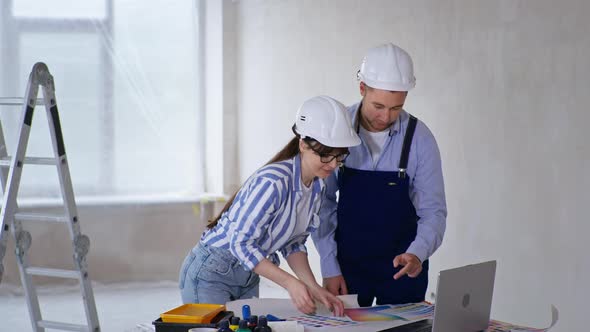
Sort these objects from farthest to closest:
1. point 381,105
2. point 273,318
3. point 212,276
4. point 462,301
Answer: point 381,105
point 212,276
point 273,318
point 462,301

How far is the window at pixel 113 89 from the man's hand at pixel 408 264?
13.0ft

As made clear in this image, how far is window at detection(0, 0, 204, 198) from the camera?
226 inches

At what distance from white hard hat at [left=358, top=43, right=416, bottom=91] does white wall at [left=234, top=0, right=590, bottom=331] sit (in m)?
1.01

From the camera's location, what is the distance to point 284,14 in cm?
558

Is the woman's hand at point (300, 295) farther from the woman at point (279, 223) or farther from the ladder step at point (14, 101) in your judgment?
the ladder step at point (14, 101)

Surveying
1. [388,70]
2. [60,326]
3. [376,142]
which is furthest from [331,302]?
[60,326]

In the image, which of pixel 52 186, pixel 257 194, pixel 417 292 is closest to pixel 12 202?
pixel 257 194

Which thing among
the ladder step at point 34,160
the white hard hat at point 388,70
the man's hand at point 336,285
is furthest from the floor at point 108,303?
the white hard hat at point 388,70

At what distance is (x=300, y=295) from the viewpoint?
2154 mm

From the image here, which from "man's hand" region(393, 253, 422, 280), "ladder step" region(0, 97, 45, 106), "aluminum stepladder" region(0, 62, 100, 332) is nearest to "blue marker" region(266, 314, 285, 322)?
"man's hand" region(393, 253, 422, 280)

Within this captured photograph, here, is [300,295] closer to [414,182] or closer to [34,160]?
[414,182]

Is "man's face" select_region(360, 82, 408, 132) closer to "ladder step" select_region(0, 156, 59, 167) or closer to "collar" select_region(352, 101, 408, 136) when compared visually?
"collar" select_region(352, 101, 408, 136)

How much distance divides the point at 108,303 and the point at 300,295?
11.4ft

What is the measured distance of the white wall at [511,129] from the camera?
10.5 feet
